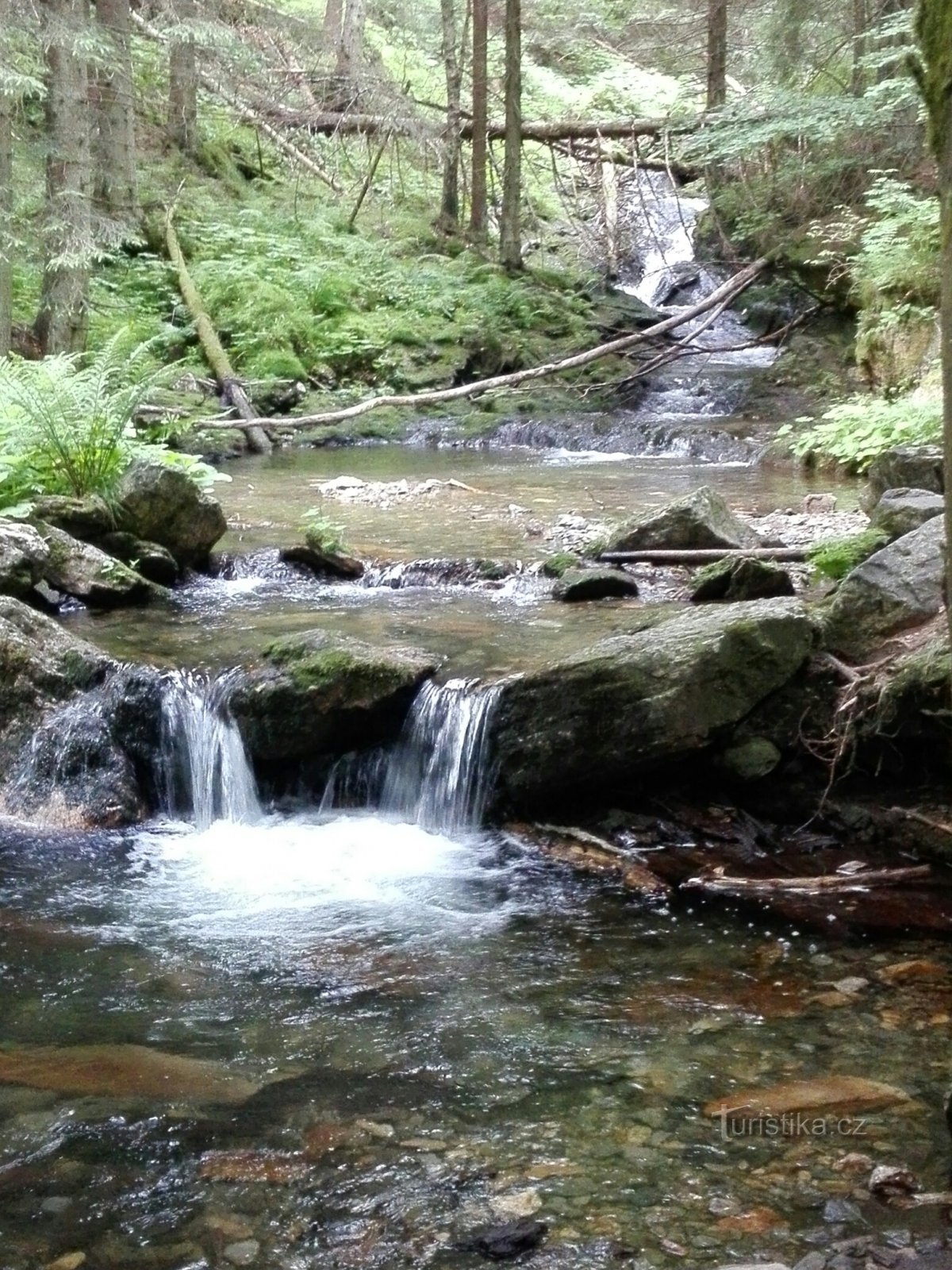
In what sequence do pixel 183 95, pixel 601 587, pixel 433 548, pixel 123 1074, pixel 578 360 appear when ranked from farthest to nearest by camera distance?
pixel 183 95 < pixel 578 360 < pixel 433 548 < pixel 601 587 < pixel 123 1074

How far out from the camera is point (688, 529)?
30.3ft

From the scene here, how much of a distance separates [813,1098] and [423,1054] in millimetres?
1308

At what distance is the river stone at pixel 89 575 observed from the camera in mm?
8758

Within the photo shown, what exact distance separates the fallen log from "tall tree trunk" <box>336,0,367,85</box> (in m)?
23.6

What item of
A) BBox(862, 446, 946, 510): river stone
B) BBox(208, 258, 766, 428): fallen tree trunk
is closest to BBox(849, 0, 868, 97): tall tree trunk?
BBox(208, 258, 766, 428): fallen tree trunk

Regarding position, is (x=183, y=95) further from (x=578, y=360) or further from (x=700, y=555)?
(x=700, y=555)

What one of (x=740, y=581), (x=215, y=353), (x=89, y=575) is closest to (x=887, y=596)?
(x=740, y=581)

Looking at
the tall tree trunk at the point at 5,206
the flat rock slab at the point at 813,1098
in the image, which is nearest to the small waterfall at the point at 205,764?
the flat rock slab at the point at 813,1098

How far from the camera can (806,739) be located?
5922 millimetres

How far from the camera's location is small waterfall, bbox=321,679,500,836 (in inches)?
258

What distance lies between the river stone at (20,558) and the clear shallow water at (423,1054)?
2.54 m

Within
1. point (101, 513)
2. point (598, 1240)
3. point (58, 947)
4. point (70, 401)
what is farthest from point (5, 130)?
point (598, 1240)

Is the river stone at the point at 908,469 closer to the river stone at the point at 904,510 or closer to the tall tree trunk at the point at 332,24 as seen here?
the river stone at the point at 904,510

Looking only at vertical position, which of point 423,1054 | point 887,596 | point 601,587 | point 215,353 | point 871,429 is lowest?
point 423,1054
